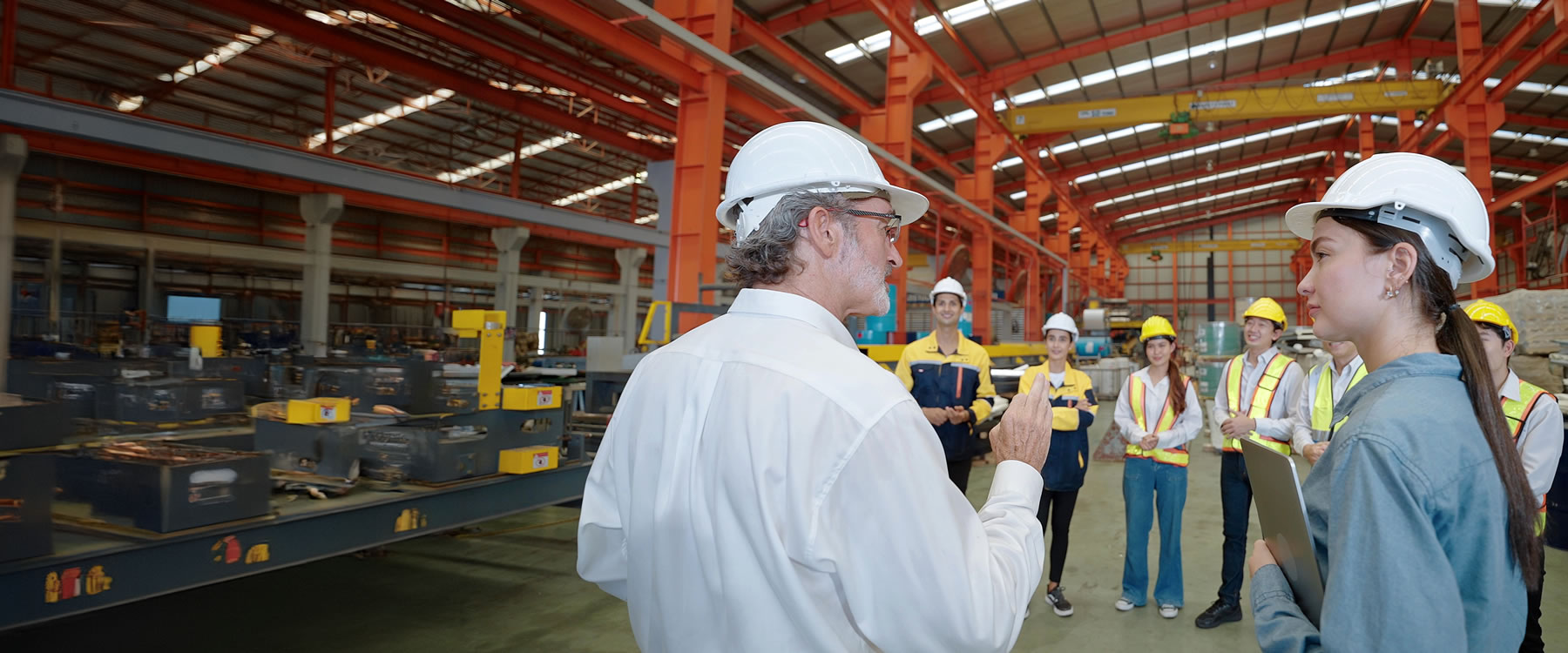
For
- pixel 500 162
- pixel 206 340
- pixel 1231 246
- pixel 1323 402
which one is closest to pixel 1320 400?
pixel 1323 402

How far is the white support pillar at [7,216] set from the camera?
912 centimetres

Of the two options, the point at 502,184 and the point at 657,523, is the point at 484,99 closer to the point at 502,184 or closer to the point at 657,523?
the point at 502,184

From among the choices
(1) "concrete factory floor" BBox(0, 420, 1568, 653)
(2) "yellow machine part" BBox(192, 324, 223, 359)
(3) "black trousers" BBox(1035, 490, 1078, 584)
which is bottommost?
(1) "concrete factory floor" BBox(0, 420, 1568, 653)

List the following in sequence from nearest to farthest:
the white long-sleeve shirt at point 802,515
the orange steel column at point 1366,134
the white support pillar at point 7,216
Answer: the white long-sleeve shirt at point 802,515
the white support pillar at point 7,216
the orange steel column at point 1366,134

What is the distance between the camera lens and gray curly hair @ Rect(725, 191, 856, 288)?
131cm

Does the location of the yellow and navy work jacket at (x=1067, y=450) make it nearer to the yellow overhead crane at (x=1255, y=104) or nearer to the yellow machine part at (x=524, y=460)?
the yellow machine part at (x=524, y=460)

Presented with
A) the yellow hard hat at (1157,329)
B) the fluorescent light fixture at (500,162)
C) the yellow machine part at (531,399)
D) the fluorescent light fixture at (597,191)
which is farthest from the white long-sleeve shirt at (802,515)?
the fluorescent light fixture at (597,191)

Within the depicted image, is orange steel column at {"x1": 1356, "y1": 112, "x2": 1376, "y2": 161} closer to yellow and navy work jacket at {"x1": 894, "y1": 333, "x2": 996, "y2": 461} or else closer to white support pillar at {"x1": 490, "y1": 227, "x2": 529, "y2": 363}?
yellow and navy work jacket at {"x1": 894, "y1": 333, "x2": 996, "y2": 461}

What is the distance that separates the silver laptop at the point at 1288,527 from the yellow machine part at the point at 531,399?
405 cm

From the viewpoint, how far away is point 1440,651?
1.00 m

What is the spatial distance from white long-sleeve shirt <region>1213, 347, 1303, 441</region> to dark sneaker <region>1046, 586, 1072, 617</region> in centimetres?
139

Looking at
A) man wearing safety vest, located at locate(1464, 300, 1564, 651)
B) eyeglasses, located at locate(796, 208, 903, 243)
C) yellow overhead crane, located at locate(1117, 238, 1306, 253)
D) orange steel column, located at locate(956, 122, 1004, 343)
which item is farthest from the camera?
yellow overhead crane, located at locate(1117, 238, 1306, 253)

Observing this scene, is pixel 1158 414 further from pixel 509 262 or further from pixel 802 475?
pixel 509 262

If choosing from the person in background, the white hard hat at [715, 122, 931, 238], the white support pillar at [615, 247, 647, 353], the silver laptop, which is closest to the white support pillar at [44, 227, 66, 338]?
the white support pillar at [615, 247, 647, 353]
